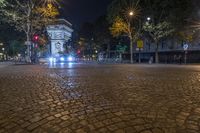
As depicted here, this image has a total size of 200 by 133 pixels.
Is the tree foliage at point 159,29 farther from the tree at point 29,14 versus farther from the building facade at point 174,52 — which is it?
the tree at point 29,14

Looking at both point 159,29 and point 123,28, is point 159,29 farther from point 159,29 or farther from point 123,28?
point 123,28

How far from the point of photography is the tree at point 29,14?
121ft

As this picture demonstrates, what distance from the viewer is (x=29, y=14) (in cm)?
3719

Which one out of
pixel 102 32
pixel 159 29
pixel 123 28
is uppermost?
pixel 102 32

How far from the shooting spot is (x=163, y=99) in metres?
7.64

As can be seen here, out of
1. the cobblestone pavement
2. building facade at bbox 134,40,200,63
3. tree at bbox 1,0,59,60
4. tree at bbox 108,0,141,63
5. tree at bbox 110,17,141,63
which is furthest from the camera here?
building facade at bbox 134,40,200,63

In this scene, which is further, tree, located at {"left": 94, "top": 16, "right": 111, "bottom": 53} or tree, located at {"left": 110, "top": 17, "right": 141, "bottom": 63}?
tree, located at {"left": 94, "top": 16, "right": 111, "bottom": 53}

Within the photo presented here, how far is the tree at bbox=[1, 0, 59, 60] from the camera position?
36750mm

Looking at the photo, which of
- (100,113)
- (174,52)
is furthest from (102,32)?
(100,113)

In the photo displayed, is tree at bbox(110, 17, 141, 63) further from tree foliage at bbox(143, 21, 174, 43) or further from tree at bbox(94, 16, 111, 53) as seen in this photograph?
tree at bbox(94, 16, 111, 53)

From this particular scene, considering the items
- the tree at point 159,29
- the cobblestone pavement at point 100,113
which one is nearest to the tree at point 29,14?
the tree at point 159,29

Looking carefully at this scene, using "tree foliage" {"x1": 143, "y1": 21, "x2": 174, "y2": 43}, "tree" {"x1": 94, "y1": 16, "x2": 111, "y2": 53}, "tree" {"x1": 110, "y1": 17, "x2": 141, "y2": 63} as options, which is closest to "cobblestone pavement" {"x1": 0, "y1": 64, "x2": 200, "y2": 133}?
"tree foliage" {"x1": 143, "y1": 21, "x2": 174, "y2": 43}

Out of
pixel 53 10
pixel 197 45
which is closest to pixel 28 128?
pixel 53 10

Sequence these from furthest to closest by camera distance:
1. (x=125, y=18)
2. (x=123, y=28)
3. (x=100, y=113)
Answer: (x=125, y=18) → (x=123, y=28) → (x=100, y=113)
